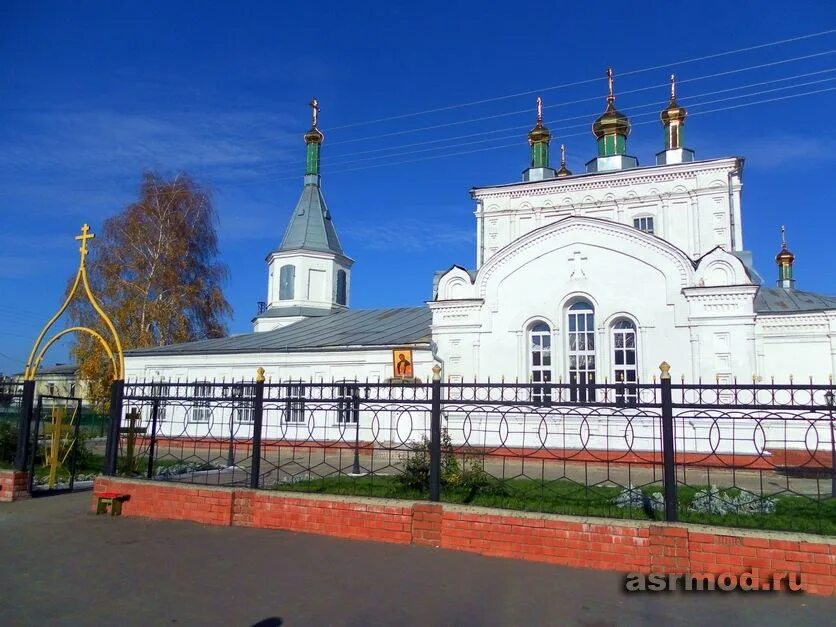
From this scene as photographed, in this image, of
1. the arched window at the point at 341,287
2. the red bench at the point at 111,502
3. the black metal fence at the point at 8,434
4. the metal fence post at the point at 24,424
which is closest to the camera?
the red bench at the point at 111,502

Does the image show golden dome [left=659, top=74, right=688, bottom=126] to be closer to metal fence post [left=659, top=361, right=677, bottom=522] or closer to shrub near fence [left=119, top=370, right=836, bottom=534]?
shrub near fence [left=119, top=370, right=836, bottom=534]

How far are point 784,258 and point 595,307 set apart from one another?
61.4 feet

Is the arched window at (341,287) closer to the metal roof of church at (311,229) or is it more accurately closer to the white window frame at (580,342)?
the metal roof of church at (311,229)

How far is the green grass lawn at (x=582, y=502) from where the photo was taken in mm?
6768

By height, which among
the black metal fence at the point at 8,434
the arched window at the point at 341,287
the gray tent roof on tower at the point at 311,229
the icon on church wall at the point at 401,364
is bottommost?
the black metal fence at the point at 8,434

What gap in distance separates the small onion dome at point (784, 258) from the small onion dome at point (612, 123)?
11.0 metres

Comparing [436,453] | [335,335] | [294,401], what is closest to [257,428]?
[294,401]

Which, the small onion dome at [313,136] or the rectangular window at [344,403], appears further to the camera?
the small onion dome at [313,136]

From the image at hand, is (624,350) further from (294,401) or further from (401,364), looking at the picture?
(294,401)

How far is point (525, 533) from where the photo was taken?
6.40 meters

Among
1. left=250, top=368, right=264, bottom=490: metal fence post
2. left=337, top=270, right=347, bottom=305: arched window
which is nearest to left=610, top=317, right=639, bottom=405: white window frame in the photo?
left=250, top=368, right=264, bottom=490: metal fence post

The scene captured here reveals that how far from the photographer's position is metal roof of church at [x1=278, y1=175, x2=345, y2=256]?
31.1 m

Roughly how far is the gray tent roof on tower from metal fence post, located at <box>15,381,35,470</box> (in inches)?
835

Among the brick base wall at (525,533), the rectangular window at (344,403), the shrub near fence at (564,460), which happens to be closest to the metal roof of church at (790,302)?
the shrub near fence at (564,460)
